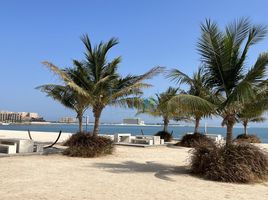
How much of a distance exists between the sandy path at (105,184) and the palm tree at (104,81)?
4.15 metres

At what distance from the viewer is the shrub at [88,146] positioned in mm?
13586

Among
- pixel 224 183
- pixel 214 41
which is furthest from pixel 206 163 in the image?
pixel 214 41

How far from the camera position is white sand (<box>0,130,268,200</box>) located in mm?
6805

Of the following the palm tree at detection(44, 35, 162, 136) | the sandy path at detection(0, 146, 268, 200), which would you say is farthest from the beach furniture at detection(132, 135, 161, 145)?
the sandy path at detection(0, 146, 268, 200)

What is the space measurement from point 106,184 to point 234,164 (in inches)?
144

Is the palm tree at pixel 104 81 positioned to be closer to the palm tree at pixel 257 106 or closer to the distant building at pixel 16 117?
the palm tree at pixel 257 106

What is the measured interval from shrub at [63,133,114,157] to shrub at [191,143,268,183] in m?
4.88

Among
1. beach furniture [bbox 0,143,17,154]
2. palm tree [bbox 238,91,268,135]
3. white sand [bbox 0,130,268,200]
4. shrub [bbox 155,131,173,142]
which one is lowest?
white sand [bbox 0,130,268,200]

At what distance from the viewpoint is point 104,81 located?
14.5 metres

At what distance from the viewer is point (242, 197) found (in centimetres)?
725

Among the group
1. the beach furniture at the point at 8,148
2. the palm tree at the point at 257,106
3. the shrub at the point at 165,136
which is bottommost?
the beach furniture at the point at 8,148

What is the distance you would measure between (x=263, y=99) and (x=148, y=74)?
593 centimetres

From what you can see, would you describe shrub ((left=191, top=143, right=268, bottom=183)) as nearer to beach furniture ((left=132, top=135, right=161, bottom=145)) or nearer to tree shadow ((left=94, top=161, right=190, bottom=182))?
tree shadow ((left=94, top=161, right=190, bottom=182))

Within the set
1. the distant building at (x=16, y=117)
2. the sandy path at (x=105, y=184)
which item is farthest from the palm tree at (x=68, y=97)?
the distant building at (x=16, y=117)
